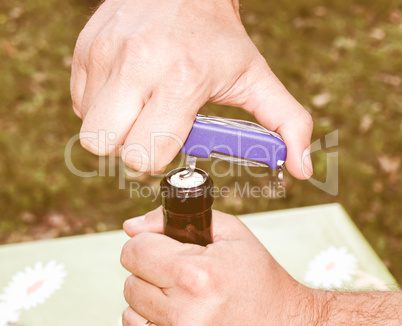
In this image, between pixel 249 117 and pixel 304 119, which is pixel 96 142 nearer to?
pixel 304 119

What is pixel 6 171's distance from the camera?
305 centimetres

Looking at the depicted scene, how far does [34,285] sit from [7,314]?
0.35 ft

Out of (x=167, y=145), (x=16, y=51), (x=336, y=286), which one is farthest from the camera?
(x=16, y=51)

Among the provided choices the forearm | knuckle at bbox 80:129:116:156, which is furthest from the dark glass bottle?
the forearm

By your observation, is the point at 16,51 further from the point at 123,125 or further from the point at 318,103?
the point at 123,125

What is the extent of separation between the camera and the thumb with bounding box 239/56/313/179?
3.48 feet

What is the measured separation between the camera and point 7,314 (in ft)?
4.23

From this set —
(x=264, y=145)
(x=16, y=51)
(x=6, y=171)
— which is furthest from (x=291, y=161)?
(x=16, y=51)

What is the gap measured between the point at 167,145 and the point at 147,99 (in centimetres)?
11

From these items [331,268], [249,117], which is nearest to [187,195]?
[331,268]

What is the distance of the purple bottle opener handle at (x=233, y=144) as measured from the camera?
0.92 metres

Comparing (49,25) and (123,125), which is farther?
(49,25)

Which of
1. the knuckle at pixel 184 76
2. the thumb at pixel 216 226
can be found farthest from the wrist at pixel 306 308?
the knuckle at pixel 184 76

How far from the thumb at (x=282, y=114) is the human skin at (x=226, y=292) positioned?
208 millimetres
